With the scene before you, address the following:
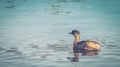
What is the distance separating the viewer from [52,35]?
23750 mm

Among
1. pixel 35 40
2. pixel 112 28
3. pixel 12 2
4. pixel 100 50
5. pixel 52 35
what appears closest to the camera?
pixel 100 50

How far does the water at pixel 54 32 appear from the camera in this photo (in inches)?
685

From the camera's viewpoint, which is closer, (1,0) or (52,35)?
(52,35)

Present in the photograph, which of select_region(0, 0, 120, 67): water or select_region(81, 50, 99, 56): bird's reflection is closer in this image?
select_region(0, 0, 120, 67): water

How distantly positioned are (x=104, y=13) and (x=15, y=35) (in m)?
12.8

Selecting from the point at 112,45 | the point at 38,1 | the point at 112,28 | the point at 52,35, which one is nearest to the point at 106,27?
the point at 112,28

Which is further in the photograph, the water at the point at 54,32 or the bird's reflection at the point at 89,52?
the bird's reflection at the point at 89,52

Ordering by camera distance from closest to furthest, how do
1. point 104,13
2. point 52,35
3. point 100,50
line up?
point 100,50, point 52,35, point 104,13

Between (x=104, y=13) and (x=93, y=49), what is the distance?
15.9 meters

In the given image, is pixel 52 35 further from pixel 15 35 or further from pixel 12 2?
pixel 12 2

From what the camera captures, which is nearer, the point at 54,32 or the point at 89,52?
the point at 89,52

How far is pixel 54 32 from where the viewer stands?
24906 millimetres

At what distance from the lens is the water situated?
685 inches

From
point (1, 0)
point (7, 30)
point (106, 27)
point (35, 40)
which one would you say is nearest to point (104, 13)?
point (106, 27)
